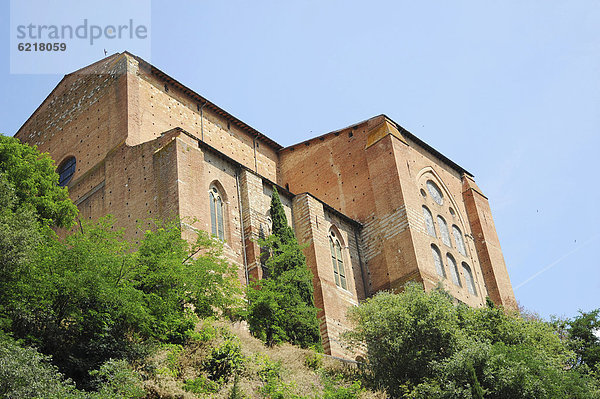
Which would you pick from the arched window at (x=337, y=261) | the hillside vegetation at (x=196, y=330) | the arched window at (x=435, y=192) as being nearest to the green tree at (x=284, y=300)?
the hillside vegetation at (x=196, y=330)

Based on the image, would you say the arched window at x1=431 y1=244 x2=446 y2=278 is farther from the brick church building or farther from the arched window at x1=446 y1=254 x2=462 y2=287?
the arched window at x1=446 y1=254 x2=462 y2=287

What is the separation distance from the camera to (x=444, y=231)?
113ft

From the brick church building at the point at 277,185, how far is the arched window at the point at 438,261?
0.07 metres

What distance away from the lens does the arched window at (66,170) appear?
30.3 metres

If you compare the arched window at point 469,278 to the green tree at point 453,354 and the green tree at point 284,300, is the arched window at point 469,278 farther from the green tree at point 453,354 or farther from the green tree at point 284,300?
the green tree at point 284,300

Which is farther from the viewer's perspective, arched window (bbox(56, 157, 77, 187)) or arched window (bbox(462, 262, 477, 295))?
arched window (bbox(462, 262, 477, 295))

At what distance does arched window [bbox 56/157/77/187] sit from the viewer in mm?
30289

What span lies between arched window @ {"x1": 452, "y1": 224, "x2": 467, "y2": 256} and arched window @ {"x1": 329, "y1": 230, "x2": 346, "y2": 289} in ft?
24.3

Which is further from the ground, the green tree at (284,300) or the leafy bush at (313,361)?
the green tree at (284,300)

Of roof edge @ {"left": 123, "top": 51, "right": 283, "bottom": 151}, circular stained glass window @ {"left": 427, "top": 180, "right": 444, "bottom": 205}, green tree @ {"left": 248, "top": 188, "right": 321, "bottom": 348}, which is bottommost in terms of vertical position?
green tree @ {"left": 248, "top": 188, "right": 321, "bottom": 348}

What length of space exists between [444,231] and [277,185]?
975cm

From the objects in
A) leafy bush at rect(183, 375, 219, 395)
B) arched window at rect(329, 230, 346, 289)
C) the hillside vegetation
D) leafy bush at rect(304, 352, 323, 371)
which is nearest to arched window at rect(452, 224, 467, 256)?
arched window at rect(329, 230, 346, 289)

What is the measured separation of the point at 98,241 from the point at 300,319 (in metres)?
6.95

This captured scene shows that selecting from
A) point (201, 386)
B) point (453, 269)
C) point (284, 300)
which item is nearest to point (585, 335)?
point (453, 269)
